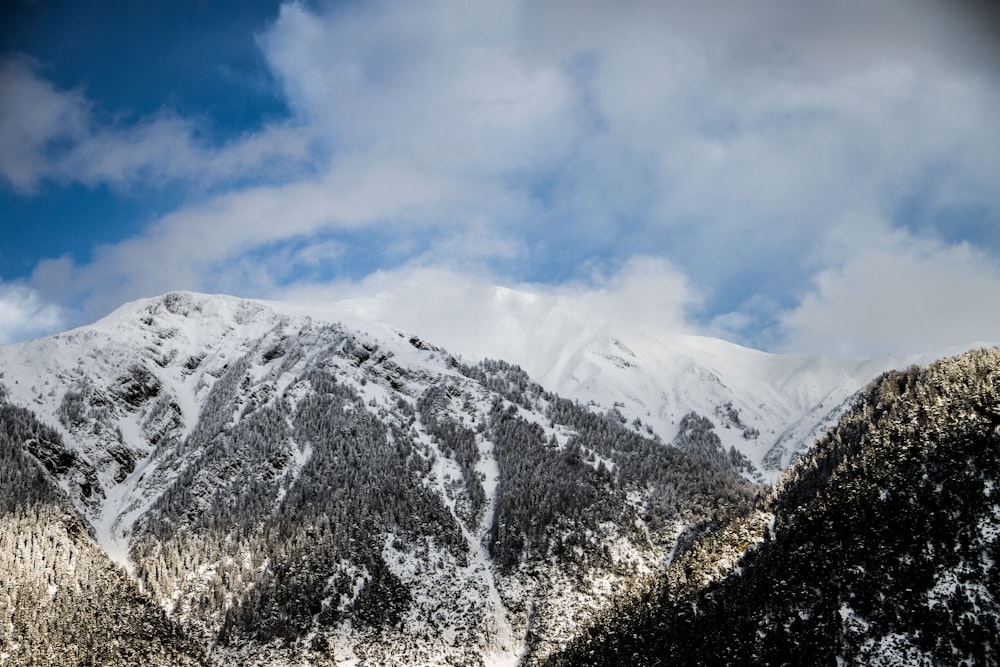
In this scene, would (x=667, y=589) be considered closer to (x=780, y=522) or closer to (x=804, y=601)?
(x=780, y=522)

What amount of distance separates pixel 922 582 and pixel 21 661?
206m

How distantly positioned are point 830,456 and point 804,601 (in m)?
61.6

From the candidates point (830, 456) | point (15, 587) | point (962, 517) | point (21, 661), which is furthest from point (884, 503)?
point (15, 587)

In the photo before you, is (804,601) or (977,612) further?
(804,601)

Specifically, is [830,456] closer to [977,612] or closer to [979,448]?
[979,448]

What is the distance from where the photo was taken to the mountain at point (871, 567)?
129250 millimetres

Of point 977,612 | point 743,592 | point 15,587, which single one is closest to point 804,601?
point 743,592

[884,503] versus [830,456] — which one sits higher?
[830,456]

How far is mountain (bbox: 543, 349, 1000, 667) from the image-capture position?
12925 cm

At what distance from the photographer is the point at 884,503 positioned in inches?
5979

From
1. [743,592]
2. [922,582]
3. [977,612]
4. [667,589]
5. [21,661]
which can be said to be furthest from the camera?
[667,589]

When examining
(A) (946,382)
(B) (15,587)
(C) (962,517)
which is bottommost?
(B) (15,587)

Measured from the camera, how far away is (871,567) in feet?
468

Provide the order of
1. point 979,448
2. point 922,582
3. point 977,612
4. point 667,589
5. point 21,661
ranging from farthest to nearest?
point 667,589 → point 21,661 → point 979,448 → point 922,582 → point 977,612
